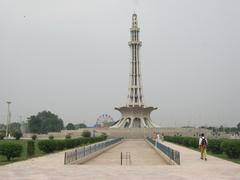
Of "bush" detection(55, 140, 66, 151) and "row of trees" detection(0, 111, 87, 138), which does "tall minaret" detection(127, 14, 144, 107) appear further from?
"bush" detection(55, 140, 66, 151)

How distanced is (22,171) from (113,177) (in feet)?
9.47

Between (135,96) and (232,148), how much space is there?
166 ft

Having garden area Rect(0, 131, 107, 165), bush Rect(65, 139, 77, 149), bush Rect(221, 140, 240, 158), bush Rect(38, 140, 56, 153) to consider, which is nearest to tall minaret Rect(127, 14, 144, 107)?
garden area Rect(0, 131, 107, 165)

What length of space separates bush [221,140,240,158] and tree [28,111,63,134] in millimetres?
61976

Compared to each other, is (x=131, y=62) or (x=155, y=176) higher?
(x=131, y=62)

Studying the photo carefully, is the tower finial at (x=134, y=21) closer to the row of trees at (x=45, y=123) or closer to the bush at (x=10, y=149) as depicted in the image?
the row of trees at (x=45, y=123)

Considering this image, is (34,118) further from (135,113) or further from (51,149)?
(51,149)

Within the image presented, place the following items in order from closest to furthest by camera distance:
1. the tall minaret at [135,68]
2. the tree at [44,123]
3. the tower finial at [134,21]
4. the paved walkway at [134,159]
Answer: the paved walkway at [134,159] < the tall minaret at [135,68] < the tower finial at [134,21] < the tree at [44,123]

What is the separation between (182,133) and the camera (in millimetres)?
58219

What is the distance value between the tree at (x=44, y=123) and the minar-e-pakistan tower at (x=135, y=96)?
1842 centimetres

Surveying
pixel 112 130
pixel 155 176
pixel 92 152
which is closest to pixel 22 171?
pixel 155 176

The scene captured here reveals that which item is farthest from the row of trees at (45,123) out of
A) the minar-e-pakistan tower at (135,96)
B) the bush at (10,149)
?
the bush at (10,149)

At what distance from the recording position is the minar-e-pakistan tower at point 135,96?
65375 mm

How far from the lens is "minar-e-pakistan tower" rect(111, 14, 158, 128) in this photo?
65375mm
